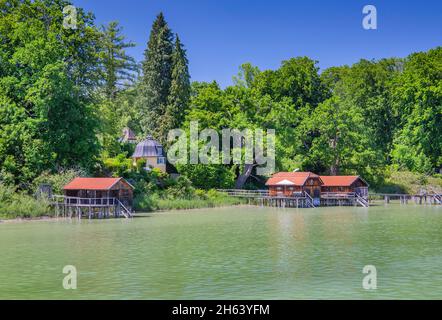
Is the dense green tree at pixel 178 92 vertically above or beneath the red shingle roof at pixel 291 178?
above

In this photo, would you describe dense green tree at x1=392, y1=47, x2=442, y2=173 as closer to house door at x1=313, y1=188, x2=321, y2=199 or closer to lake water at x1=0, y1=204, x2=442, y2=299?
house door at x1=313, y1=188, x2=321, y2=199

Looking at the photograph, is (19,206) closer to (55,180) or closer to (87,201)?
(55,180)

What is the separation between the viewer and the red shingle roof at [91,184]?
57594mm

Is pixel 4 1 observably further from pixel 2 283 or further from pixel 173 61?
pixel 2 283

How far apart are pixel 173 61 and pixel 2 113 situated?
34.2 m

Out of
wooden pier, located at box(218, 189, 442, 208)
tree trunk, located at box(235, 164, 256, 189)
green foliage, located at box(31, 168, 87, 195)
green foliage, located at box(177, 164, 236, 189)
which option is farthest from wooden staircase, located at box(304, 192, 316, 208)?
green foliage, located at box(31, 168, 87, 195)

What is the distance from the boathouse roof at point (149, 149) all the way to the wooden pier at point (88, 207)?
21436 millimetres

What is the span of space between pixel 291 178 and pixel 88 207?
27.5 m

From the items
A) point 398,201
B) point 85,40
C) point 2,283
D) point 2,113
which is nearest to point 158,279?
point 2,283

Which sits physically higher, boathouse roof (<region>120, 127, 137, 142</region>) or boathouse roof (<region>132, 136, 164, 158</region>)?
boathouse roof (<region>120, 127, 137, 142</region>)

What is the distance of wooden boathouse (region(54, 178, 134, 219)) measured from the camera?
57.6 m

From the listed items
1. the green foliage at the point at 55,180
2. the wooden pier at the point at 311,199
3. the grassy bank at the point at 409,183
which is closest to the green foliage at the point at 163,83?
the wooden pier at the point at 311,199

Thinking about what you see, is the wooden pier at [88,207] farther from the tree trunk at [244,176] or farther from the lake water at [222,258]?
the tree trunk at [244,176]

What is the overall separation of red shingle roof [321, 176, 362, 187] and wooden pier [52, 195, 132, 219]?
30004 mm
